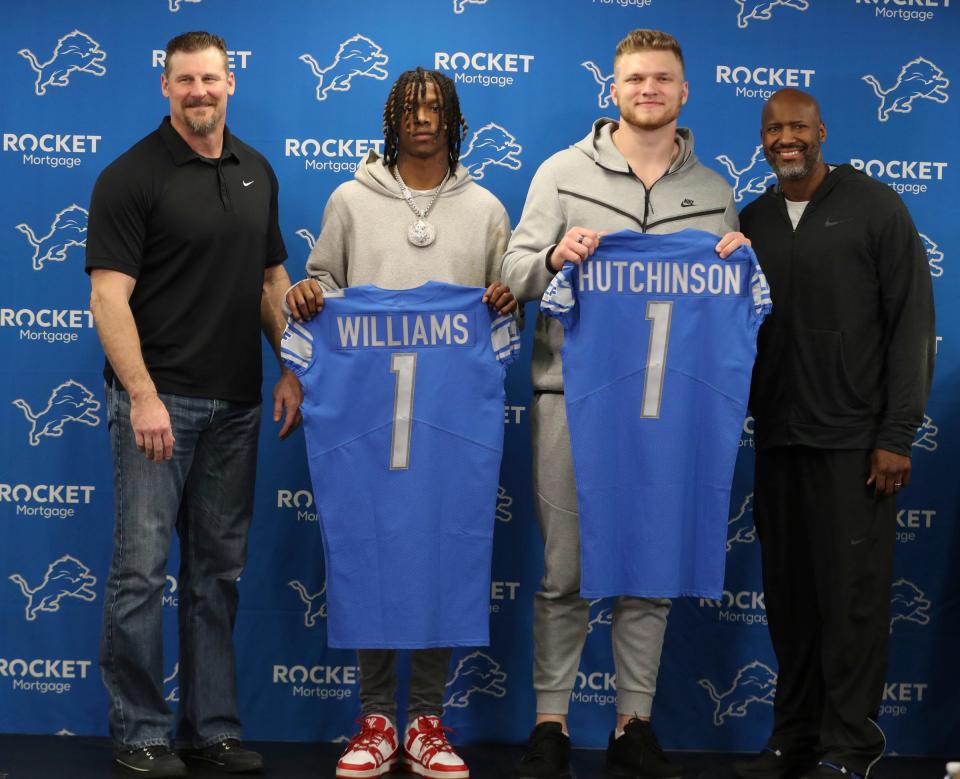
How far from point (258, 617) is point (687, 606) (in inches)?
52.2

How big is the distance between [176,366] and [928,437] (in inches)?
89.1

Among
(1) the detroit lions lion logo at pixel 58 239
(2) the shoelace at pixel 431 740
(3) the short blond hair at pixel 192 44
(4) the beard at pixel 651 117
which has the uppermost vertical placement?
(3) the short blond hair at pixel 192 44

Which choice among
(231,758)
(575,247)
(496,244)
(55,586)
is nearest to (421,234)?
(496,244)

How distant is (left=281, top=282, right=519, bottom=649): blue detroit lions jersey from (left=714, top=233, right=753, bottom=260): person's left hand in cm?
60

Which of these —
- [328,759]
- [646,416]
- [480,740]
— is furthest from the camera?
[480,740]

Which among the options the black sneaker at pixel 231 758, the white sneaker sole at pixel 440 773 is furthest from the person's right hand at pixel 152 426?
the white sneaker sole at pixel 440 773

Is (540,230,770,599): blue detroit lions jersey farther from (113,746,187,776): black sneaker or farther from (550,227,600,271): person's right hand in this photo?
(113,746,187,776): black sneaker

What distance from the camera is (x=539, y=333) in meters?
2.97

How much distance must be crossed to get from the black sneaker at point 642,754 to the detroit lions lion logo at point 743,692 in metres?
0.51

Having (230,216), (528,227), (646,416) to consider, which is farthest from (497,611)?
(230,216)

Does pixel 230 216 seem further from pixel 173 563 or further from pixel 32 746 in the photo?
pixel 32 746

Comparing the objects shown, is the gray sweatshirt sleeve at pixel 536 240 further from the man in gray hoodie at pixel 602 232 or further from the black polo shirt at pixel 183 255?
the black polo shirt at pixel 183 255

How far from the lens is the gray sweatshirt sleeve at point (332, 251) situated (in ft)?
9.78

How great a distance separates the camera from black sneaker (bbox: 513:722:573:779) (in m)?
2.90
